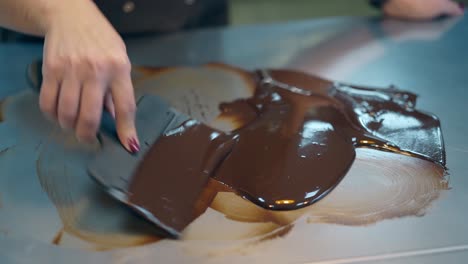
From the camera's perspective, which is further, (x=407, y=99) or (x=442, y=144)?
(x=407, y=99)

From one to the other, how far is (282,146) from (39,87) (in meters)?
0.45

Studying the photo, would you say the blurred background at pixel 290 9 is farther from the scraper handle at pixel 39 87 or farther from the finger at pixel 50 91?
the finger at pixel 50 91

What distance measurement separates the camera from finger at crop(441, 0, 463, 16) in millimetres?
1145

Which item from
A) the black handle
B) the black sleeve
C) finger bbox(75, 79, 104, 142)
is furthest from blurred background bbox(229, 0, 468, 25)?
finger bbox(75, 79, 104, 142)

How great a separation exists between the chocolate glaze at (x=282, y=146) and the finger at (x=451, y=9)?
1.34 feet

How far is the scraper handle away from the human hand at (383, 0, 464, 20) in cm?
79

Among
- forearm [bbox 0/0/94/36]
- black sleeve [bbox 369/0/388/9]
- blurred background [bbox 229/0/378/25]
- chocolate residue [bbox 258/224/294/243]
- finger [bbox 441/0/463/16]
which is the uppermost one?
forearm [bbox 0/0/94/36]

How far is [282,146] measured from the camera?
692 millimetres

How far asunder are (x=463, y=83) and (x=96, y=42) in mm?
662

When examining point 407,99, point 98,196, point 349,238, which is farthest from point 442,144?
point 98,196

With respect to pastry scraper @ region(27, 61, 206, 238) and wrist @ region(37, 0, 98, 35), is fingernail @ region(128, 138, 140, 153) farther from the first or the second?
wrist @ region(37, 0, 98, 35)

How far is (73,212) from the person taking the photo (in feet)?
2.04

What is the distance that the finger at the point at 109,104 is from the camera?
2.05 ft

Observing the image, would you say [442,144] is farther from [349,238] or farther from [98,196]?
[98,196]
